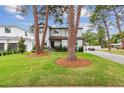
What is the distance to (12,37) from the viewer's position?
10.7 meters

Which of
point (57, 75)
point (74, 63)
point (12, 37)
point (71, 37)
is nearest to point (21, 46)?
point (12, 37)

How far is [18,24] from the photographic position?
9.40 metres

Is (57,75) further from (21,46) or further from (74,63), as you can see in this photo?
(21,46)

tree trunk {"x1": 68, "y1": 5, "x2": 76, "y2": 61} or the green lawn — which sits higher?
tree trunk {"x1": 68, "y1": 5, "x2": 76, "y2": 61}

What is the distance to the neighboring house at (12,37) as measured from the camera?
9.29 metres

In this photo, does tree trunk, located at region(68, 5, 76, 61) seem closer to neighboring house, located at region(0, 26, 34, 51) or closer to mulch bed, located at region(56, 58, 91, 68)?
mulch bed, located at region(56, 58, 91, 68)

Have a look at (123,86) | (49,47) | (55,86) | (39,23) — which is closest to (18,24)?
(39,23)

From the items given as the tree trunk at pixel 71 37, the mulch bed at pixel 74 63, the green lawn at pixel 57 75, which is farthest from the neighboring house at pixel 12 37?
the tree trunk at pixel 71 37

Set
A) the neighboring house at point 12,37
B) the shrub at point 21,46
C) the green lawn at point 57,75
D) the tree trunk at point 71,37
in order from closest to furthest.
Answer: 1. the green lawn at point 57,75
2. the tree trunk at point 71,37
3. the neighboring house at point 12,37
4. the shrub at point 21,46

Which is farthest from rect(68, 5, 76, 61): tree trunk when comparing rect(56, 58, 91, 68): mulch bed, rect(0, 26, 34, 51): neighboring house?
rect(0, 26, 34, 51): neighboring house

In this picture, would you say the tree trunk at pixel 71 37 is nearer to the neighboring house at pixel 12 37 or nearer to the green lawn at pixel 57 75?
the green lawn at pixel 57 75

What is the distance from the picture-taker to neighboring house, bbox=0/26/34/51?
929 cm

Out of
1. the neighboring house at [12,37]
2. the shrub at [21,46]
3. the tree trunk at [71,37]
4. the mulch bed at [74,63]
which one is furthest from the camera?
the shrub at [21,46]
